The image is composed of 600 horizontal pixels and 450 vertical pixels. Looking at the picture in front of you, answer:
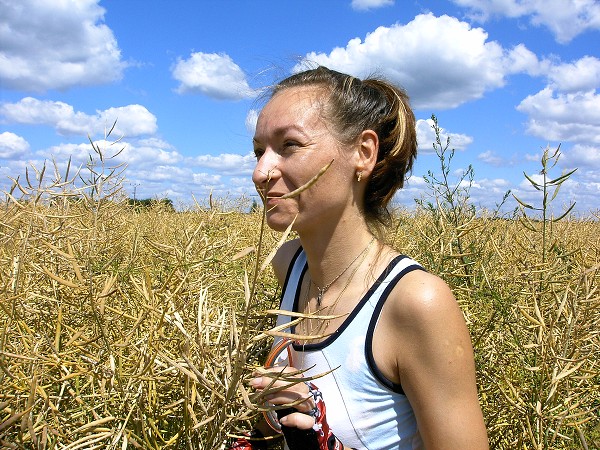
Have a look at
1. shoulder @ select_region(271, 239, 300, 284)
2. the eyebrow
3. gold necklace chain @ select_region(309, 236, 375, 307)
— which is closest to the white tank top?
gold necklace chain @ select_region(309, 236, 375, 307)

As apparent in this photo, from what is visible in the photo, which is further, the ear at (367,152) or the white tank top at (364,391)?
the ear at (367,152)

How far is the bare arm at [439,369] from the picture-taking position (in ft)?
3.43

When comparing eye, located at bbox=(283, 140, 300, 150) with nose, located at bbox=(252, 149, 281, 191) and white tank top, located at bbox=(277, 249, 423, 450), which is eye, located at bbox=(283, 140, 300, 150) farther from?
white tank top, located at bbox=(277, 249, 423, 450)

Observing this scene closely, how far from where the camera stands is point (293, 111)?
1.29m

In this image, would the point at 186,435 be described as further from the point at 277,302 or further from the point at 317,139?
the point at 277,302

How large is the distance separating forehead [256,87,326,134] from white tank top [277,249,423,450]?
16.3 inches

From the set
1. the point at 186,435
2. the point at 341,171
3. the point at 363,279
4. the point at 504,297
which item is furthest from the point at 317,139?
the point at 186,435

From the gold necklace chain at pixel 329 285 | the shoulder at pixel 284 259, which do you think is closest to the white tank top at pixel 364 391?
the gold necklace chain at pixel 329 285

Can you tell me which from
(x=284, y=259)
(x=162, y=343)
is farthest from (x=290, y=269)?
(x=162, y=343)

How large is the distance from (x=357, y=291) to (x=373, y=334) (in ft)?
0.51

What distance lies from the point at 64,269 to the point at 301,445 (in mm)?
544

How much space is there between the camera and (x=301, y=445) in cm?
97

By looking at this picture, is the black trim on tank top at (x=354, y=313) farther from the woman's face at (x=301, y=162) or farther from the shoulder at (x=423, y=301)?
the woman's face at (x=301, y=162)

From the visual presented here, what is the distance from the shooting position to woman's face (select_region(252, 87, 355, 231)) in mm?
1207
